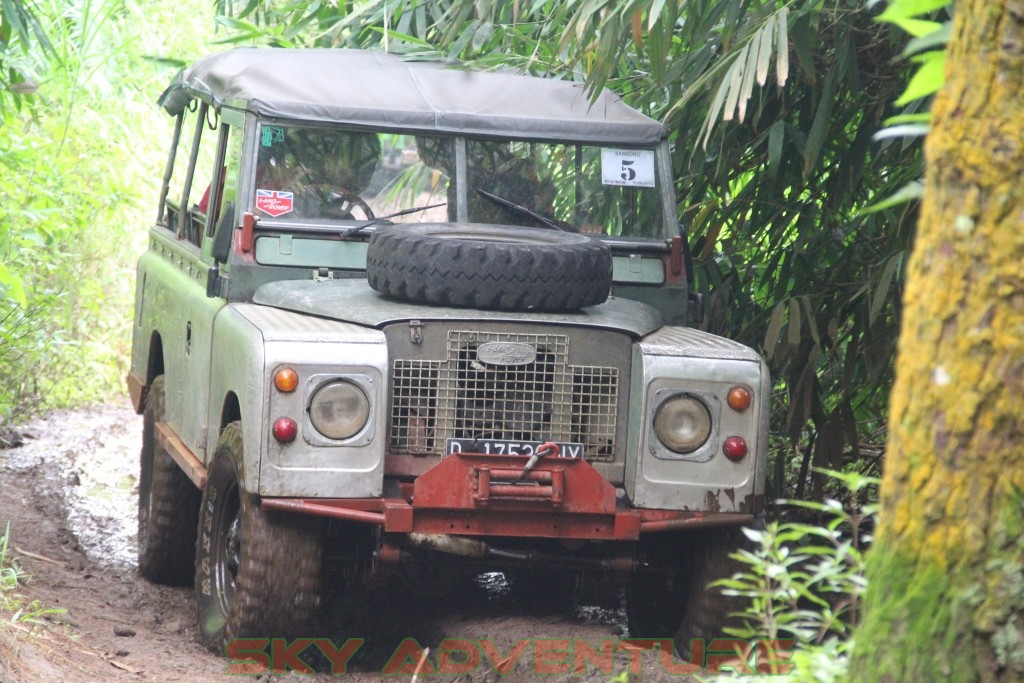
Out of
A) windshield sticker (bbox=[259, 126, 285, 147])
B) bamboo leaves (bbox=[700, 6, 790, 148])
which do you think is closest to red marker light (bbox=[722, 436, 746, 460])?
bamboo leaves (bbox=[700, 6, 790, 148])

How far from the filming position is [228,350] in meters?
5.00

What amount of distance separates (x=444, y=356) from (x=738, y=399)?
100 cm

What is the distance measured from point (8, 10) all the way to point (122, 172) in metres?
7.01

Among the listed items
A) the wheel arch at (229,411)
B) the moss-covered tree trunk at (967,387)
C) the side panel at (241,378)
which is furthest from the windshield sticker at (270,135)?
the moss-covered tree trunk at (967,387)

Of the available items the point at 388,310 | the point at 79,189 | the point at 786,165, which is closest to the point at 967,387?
the point at 388,310

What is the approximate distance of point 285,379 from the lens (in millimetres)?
4492

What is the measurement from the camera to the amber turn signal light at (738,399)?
4.80 meters

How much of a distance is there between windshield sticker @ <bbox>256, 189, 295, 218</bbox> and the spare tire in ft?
2.01

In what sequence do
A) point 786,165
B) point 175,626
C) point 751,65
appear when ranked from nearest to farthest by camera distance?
point 751,65 < point 175,626 < point 786,165

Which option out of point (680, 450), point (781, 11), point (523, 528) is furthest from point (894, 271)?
point (523, 528)

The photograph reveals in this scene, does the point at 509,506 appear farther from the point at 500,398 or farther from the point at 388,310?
the point at 388,310

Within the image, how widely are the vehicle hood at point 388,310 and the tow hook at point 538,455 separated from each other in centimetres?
42

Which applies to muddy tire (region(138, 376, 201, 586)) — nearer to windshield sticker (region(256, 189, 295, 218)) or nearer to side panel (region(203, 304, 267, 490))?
side panel (region(203, 304, 267, 490))

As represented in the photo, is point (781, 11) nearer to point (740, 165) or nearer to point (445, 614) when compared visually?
→ point (740, 165)
